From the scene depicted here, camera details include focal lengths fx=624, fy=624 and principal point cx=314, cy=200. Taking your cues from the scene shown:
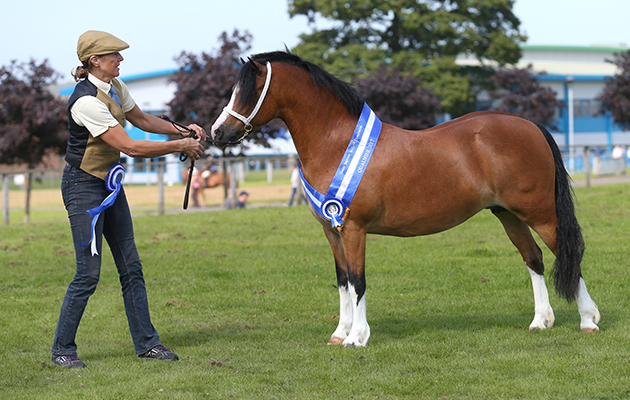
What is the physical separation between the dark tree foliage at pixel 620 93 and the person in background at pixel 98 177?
2856 centimetres

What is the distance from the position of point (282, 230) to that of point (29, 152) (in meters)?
10.1

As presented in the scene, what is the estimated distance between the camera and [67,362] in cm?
488

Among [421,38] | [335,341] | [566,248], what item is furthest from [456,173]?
[421,38]

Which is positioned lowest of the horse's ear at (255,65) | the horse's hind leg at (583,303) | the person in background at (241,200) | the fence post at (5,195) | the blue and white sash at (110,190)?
the person in background at (241,200)

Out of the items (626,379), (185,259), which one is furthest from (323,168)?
(185,259)

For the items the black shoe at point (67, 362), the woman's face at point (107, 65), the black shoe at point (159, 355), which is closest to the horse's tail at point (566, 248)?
the black shoe at point (159, 355)

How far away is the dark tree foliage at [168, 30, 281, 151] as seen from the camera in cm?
2012

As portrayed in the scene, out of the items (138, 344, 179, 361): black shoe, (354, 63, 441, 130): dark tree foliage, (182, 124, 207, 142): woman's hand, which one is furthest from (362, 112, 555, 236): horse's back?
(354, 63, 441, 130): dark tree foliage

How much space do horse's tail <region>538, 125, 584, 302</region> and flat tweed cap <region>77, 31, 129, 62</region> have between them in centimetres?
394

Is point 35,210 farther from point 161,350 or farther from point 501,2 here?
point 501,2

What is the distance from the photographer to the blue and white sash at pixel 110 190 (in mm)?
4816

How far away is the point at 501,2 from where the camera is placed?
36.7 meters

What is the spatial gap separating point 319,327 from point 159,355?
1.60 m

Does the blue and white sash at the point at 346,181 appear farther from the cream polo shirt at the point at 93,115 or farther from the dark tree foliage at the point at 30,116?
the dark tree foliage at the point at 30,116
